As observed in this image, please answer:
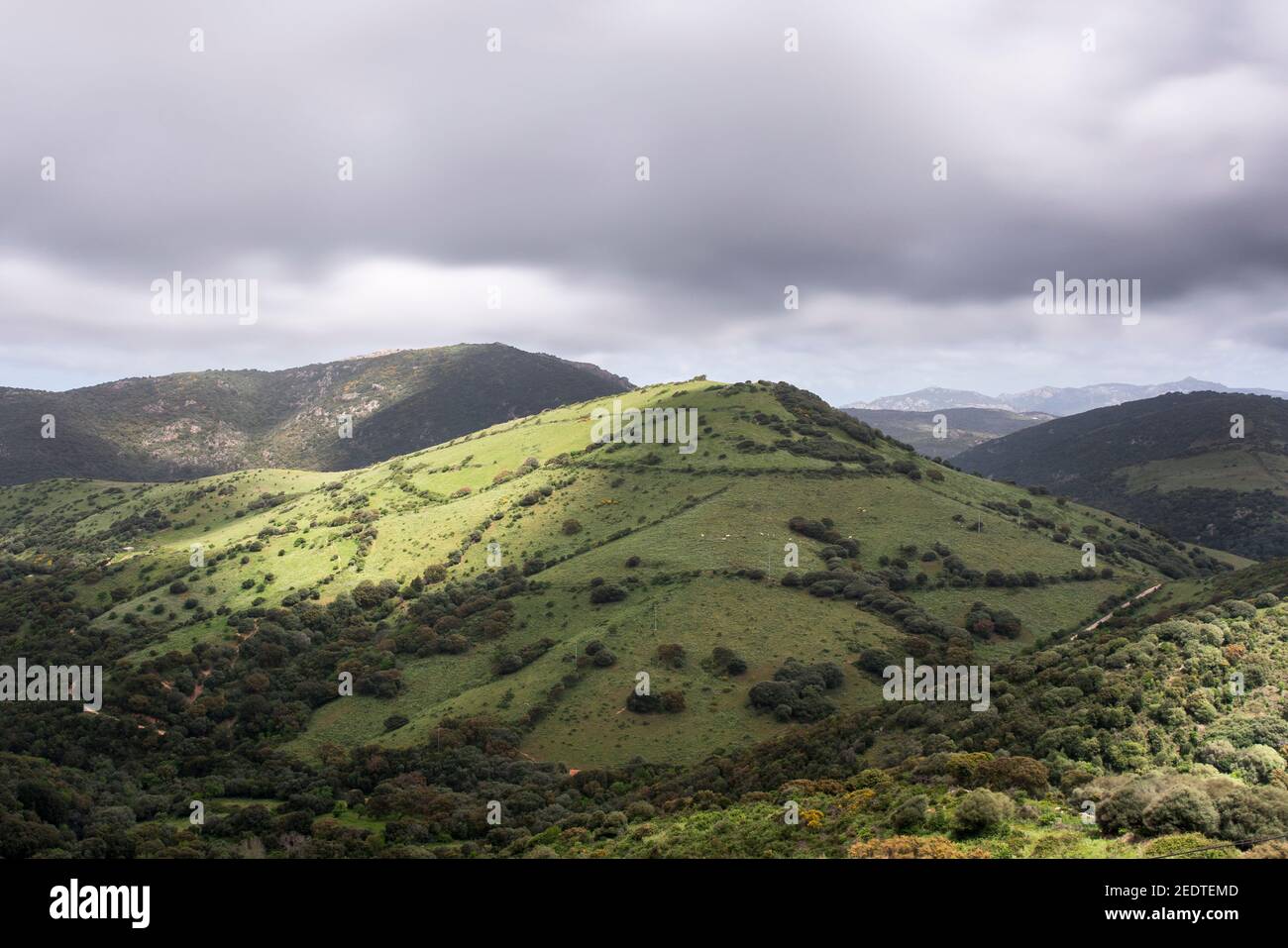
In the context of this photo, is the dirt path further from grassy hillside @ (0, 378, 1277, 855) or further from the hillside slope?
the hillside slope

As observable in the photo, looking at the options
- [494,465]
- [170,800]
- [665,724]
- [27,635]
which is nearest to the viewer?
[170,800]

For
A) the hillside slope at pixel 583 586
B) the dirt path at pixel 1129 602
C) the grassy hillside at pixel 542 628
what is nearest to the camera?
the grassy hillside at pixel 542 628

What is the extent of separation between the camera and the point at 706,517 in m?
113

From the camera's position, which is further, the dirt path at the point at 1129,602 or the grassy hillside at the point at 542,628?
the dirt path at the point at 1129,602

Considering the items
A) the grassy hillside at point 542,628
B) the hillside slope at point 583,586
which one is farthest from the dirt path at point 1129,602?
the hillside slope at point 583,586

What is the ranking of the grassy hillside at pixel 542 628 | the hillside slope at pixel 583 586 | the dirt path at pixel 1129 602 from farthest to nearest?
1. the dirt path at pixel 1129 602
2. the hillside slope at pixel 583 586
3. the grassy hillside at pixel 542 628

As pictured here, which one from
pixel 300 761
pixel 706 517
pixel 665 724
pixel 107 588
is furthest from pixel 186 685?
pixel 706 517

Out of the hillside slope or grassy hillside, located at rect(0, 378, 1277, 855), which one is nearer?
grassy hillside, located at rect(0, 378, 1277, 855)

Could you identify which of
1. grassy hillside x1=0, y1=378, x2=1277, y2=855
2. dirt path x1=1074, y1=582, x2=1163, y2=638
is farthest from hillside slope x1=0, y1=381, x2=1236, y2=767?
dirt path x1=1074, y1=582, x2=1163, y2=638

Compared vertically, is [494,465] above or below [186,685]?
above

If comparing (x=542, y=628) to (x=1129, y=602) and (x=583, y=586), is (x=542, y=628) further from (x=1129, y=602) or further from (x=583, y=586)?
(x=1129, y=602)

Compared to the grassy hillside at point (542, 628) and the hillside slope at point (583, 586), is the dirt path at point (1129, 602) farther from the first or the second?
the hillside slope at point (583, 586)

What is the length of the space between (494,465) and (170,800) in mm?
102197
